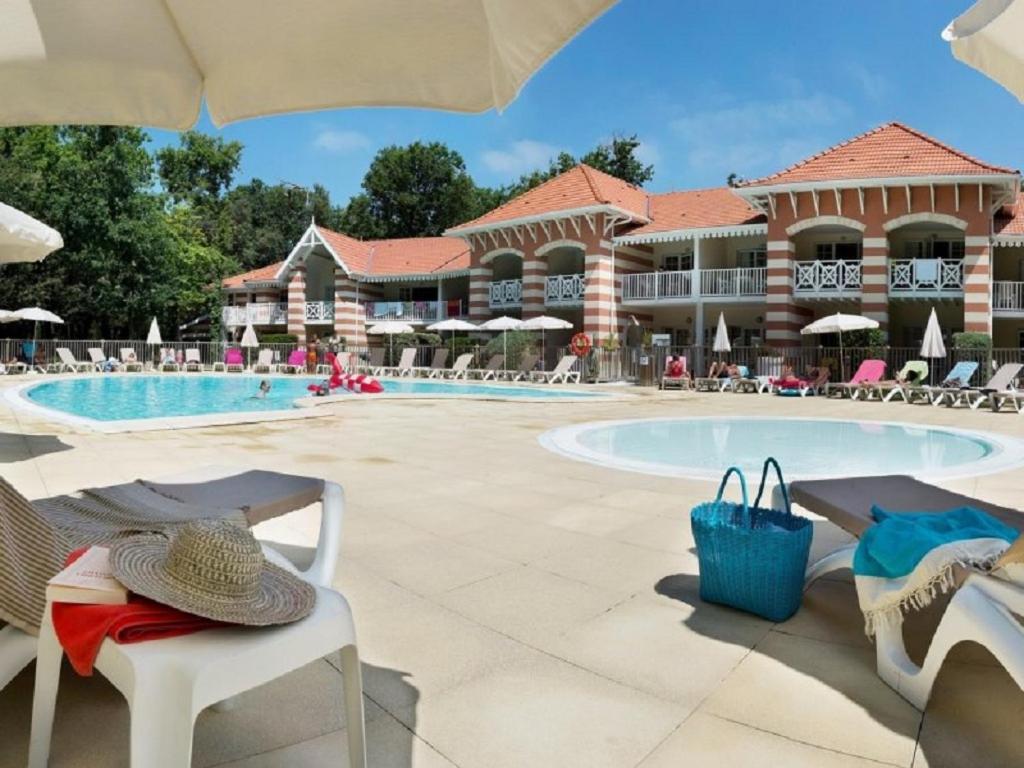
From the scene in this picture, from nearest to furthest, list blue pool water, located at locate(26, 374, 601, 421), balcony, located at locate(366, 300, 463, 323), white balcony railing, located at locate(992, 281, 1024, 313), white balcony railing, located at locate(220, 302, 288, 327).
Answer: blue pool water, located at locate(26, 374, 601, 421), white balcony railing, located at locate(992, 281, 1024, 313), balcony, located at locate(366, 300, 463, 323), white balcony railing, located at locate(220, 302, 288, 327)

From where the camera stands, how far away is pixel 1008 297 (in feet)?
70.5

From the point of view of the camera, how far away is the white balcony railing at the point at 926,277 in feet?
68.3

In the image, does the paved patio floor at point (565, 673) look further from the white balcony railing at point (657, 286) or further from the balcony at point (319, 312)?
the balcony at point (319, 312)

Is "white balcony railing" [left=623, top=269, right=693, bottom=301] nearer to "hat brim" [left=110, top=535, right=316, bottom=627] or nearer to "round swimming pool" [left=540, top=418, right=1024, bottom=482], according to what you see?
"round swimming pool" [left=540, top=418, right=1024, bottom=482]

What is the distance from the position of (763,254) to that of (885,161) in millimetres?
5250

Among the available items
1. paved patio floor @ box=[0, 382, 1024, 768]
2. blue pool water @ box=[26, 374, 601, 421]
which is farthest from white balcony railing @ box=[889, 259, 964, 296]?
paved patio floor @ box=[0, 382, 1024, 768]

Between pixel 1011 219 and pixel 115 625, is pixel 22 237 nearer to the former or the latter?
pixel 115 625

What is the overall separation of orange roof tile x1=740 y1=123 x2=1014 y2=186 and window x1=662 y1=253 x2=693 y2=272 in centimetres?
486

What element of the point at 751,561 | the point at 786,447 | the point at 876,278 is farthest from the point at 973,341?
the point at 751,561

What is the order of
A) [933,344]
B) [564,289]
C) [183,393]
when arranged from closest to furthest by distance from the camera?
1. [933,344]
2. [183,393]
3. [564,289]

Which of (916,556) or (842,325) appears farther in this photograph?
(842,325)

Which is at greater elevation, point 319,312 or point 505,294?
point 505,294

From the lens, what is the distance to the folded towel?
2.34 m

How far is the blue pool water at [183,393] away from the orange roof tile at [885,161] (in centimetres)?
1030
